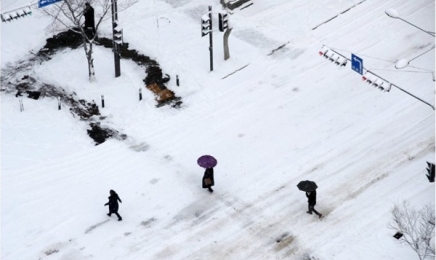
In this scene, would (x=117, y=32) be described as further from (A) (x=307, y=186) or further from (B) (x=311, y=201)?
(B) (x=311, y=201)

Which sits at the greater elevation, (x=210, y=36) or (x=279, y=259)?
(x=210, y=36)

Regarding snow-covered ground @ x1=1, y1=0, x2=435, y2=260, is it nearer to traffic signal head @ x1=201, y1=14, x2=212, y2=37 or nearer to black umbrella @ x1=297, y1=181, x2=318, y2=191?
black umbrella @ x1=297, y1=181, x2=318, y2=191

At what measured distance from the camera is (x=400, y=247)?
29.8 m

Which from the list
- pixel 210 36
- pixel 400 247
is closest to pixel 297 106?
pixel 210 36

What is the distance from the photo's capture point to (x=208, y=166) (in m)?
32.1

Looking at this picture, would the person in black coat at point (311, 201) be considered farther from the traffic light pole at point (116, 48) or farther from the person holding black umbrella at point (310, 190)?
the traffic light pole at point (116, 48)

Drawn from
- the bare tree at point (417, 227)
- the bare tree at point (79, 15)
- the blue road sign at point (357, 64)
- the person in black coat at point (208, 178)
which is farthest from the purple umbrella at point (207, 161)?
the bare tree at point (79, 15)

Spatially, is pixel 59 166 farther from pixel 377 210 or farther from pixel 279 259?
pixel 377 210

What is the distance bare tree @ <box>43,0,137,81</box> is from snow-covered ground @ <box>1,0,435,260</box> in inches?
33.0

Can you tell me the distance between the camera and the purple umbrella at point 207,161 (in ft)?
106

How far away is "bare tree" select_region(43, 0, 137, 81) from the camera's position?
1508 inches

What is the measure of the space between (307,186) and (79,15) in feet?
50.0

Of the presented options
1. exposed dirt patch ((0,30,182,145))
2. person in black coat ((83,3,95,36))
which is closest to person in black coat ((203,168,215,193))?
exposed dirt patch ((0,30,182,145))

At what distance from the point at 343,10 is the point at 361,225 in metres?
17.7
